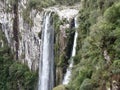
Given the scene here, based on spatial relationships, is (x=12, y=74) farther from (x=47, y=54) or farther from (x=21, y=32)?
(x=47, y=54)

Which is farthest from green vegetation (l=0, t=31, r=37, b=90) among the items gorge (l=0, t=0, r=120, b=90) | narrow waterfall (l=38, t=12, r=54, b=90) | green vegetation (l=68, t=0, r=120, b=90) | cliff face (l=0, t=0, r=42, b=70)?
green vegetation (l=68, t=0, r=120, b=90)

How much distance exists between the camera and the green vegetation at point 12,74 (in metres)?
27.9

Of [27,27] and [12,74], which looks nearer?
[27,27]

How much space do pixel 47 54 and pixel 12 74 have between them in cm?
841

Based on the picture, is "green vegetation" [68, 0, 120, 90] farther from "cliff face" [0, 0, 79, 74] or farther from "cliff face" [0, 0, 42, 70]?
"cliff face" [0, 0, 42, 70]

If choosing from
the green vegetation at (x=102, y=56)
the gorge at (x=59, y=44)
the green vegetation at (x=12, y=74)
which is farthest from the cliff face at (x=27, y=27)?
the green vegetation at (x=102, y=56)

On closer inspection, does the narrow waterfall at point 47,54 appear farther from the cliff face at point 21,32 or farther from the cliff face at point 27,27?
the cliff face at point 21,32

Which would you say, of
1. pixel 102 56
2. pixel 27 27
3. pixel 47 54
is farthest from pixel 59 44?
pixel 102 56

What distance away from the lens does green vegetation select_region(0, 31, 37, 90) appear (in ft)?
91.6

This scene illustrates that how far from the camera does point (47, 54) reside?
22766mm

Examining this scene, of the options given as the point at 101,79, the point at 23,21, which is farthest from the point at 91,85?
the point at 23,21

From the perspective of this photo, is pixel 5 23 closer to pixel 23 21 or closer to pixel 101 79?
pixel 23 21

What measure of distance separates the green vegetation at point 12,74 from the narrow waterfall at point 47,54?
11.3 ft

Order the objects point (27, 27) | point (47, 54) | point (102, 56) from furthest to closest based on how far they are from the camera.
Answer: point (27, 27) < point (47, 54) < point (102, 56)
